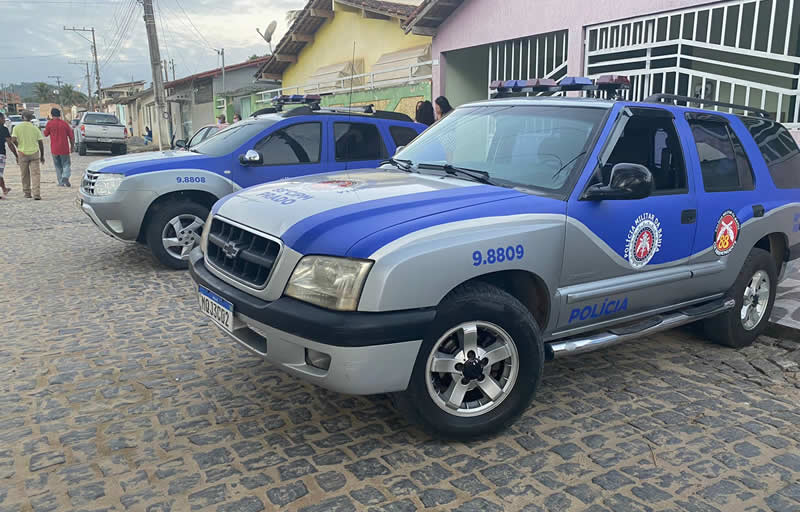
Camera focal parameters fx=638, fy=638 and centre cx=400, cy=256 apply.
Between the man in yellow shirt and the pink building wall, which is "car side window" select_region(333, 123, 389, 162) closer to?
the pink building wall

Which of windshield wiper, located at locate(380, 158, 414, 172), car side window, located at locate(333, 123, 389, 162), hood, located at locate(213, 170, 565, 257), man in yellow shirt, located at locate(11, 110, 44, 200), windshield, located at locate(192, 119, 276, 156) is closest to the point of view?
hood, located at locate(213, 170, 565, 257)

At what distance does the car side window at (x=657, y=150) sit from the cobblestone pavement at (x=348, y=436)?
1.28 meters

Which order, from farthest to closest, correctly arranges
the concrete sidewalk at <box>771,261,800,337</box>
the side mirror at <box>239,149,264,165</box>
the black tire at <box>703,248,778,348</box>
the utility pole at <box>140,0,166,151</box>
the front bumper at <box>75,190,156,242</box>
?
1. the utility pole at <box>140,0,166,151</box>
2. the side mirror at <box>239,149,264,165</box>
3. the front bumper at <box>75,190,156,242</box>
4. the concrete sidewalk at <box>771,261,800,337</box>
5. the black tire at <box>703,248,778,348</box>

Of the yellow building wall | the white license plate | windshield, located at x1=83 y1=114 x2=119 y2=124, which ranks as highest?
the yellow building wall

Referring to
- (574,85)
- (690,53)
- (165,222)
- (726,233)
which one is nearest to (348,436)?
(574,85)

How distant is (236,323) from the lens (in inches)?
128

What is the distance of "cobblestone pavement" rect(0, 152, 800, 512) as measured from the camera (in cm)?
279

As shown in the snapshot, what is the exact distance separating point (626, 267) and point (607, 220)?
346 mm

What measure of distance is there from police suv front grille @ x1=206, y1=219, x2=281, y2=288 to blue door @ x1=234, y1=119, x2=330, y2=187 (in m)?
3.56

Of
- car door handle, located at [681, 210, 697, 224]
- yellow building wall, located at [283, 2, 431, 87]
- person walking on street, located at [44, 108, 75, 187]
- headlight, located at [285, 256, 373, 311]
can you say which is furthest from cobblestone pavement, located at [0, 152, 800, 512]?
yellow building wall, located at [283, 2, 431, 87]

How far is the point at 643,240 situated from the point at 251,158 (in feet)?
14.1

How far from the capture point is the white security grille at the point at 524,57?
1205 cm

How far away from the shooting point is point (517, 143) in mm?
3955

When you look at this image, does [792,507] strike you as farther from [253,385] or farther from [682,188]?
[253,385]
